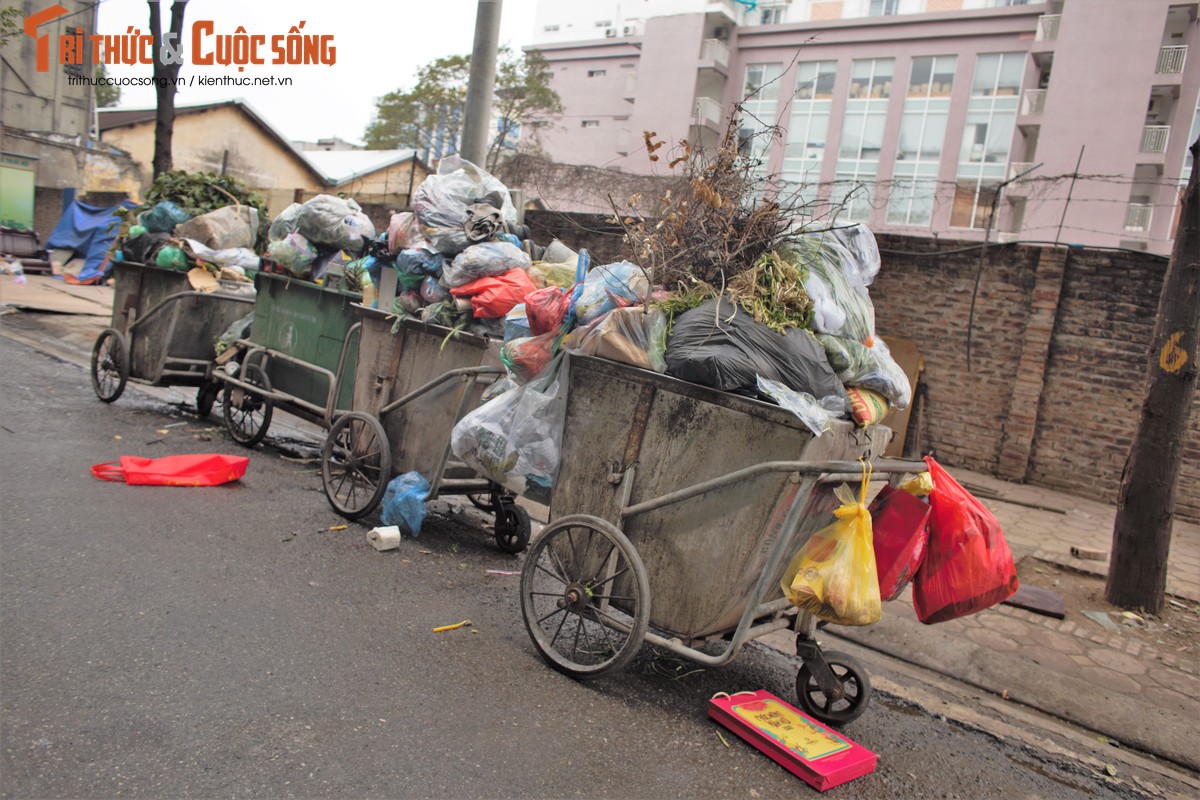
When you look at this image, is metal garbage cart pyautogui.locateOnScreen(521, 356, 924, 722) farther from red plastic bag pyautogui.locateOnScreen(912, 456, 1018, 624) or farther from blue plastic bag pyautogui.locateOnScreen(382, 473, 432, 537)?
blue plastic bag pyautogui.locateOnScreen(382, 473, 432, 537)

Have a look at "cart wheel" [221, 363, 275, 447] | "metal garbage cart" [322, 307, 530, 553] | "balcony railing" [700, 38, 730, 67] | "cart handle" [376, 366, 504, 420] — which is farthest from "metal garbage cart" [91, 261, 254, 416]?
"balcony railing" [700, 38, 730, 67]

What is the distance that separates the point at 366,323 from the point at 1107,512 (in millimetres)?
7329

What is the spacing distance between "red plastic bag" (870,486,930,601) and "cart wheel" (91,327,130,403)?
6299 mm

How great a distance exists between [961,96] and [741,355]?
107ft

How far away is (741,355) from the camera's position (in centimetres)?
317

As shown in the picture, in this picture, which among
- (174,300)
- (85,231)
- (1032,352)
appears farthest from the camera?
(85,231)

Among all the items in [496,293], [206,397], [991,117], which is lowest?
[206,397]

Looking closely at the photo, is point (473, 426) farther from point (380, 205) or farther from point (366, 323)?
point (380, 205)

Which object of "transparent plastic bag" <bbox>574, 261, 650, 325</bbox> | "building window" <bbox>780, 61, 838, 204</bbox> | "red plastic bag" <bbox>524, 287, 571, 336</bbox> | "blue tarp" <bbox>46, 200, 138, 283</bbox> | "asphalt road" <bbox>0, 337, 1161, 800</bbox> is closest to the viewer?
"asphalt road" <bbox>0, 337, 1161, 800</bbox>

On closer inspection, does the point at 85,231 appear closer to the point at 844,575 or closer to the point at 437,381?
the point at 437,381

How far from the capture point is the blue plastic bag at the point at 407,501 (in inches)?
184

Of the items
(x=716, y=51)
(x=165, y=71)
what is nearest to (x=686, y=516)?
(x=165, y=71)

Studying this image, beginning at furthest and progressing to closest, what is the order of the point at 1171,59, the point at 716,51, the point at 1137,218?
the point at 716,51, the point at 1171,59, the point at 1137,218

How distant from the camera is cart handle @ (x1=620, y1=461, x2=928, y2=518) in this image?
291 centimetres
